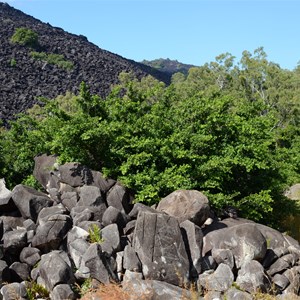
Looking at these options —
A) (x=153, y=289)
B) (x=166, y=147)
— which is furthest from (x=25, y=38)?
(x=153, y=289)

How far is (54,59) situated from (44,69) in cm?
566

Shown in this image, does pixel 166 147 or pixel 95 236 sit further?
pixel 166 147

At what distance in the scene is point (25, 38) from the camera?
79.7 meters

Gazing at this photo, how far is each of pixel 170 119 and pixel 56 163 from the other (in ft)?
13.9

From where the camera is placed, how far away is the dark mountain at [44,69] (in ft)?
191

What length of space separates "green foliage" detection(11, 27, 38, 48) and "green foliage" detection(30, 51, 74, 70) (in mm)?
4133

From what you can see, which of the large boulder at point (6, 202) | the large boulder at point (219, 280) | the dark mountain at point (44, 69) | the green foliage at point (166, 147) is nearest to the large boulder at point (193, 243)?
the large boulder at point (219, 280)

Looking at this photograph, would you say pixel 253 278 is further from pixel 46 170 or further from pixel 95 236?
pixel 46 170

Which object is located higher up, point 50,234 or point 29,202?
point 29,202

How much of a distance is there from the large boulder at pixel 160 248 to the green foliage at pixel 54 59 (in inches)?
2597

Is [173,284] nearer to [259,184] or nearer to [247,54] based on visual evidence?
[259,184]

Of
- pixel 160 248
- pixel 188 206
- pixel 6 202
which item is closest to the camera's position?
pixel 160 248

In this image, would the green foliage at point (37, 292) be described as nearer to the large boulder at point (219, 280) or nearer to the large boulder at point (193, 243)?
the large boulder at point (193, 243)

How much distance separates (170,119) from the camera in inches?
598
